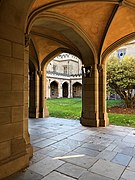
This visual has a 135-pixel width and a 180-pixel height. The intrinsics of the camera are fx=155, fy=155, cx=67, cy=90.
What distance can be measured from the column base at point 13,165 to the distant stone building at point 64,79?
2047 cm

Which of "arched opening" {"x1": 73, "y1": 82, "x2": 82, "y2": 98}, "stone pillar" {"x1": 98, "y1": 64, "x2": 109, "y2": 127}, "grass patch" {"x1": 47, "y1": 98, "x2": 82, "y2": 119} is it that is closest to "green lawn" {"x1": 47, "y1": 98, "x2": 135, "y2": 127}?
"grass patch" {"x1": 47, "y1": 98, "x2": 82, "y2": 119}

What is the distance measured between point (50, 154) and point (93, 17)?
3.80 meters

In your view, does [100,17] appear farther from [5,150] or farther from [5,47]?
[5,150]

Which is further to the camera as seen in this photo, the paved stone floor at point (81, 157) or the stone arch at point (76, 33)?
the stone arch at point (76, 33)

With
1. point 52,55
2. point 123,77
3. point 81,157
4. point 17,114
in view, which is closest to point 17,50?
point 17,114

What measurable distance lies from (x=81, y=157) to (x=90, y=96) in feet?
10.3

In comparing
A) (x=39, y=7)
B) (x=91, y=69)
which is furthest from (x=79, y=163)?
(x=91, y=69)

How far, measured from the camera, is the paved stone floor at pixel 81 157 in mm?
2332

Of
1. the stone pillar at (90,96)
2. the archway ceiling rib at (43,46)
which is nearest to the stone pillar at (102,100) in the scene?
the stone pillar at (90,96)

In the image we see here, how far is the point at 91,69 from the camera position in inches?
228

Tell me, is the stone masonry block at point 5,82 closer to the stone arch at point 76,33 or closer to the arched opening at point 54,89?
→ the stone arch at point 76,33

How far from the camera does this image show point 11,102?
243 centimetres

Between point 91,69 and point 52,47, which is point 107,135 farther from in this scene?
point 52,47

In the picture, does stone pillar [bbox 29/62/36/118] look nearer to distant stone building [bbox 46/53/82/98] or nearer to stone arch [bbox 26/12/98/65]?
stone arch [bbox 26/12/98/65]
